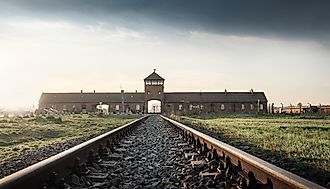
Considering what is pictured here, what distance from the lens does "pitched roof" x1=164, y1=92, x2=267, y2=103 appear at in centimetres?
9888

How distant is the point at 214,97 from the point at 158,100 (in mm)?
13620

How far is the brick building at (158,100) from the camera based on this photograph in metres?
96.2

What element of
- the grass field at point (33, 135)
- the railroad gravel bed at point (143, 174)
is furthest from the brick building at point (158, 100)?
the railroad gravel bed at point (143, 174)

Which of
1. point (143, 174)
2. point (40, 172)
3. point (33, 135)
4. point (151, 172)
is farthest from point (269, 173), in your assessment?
point (33, 135)

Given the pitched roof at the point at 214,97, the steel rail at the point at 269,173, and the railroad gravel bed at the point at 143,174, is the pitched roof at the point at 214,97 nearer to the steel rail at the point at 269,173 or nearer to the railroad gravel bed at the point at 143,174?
the railroad gravel bed at the point at 143,174

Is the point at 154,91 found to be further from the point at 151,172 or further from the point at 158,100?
the point at 151,172

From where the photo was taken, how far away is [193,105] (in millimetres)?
98500

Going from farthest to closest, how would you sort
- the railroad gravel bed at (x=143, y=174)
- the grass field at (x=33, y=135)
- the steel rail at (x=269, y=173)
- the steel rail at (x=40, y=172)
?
the grass field at (x=33, y=135), the railroad gravel bed at (x=143, y=174), the steel rail at (x=40, y=172), the steel rail at (x=269, y=173)

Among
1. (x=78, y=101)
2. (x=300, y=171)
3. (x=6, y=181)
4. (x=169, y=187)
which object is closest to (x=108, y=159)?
(x=169, y=187)

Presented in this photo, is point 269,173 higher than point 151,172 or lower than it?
higher

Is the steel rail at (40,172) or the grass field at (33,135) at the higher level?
the steel rail at (40,172)

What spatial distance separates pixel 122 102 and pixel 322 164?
306 feet

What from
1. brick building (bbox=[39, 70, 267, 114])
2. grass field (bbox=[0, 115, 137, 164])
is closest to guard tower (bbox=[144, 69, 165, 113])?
brick building (bbox=[39, 70, 267, 114])

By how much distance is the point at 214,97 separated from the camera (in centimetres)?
10025
